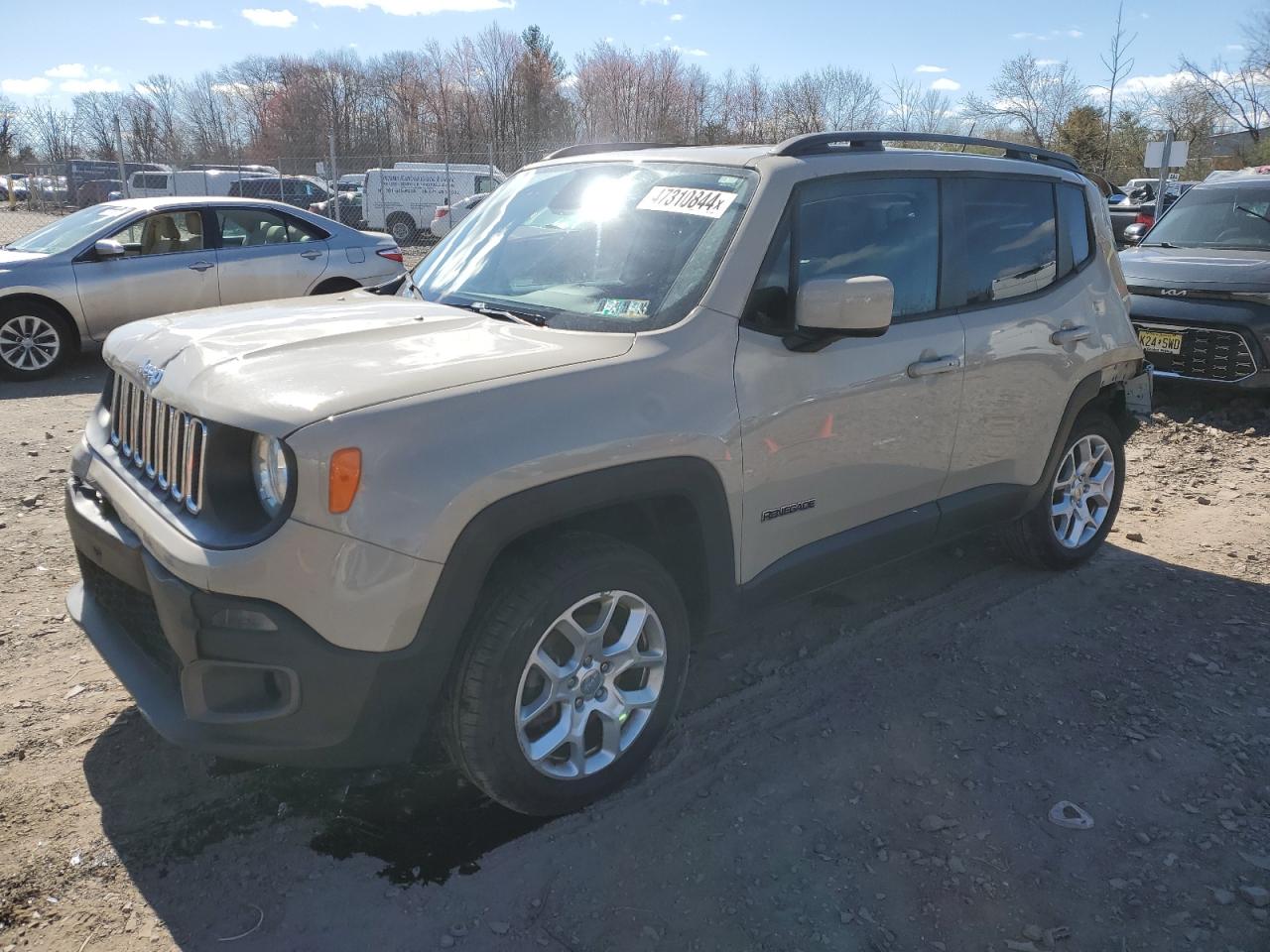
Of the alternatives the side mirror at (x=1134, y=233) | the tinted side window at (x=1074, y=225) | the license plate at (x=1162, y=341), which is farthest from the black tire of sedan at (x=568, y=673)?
the side mirror at (x=1134, y=233)

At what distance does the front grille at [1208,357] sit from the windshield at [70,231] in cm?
902

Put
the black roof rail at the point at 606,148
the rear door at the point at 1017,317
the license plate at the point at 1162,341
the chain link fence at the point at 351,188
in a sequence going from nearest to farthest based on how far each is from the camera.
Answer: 1. the rear door at the point at 1017,317
2. the black roof rail at the point at 606,148
3. the license plate at the point at 1162,341
4. the chain link fence at the point at 351,188

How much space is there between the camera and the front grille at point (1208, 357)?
7.44 metres

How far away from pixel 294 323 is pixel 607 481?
1.20 m

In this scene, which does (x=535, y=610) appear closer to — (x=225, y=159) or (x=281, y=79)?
(x=225, y=159)

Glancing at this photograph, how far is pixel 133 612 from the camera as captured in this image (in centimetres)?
283

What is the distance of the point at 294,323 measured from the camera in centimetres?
317

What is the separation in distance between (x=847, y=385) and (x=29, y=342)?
8.15m

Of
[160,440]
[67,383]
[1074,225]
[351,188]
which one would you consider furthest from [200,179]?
[160,440]

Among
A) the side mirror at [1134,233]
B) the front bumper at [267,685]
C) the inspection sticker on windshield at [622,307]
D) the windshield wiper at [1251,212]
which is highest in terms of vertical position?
the windshield wiper at [1251,212]

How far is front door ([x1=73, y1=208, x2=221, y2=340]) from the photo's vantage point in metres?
8.91

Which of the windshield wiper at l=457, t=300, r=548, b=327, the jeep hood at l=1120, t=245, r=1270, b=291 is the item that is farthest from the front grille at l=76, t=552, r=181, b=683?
the jeep hood at l=1120, t=245, r=1270, b=291

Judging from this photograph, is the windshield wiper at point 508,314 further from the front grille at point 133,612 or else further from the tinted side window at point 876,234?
the front grille at point 133,612

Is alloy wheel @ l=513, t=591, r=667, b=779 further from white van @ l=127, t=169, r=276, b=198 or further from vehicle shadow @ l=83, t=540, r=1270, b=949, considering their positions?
white van @ l=127, t=169, r=276, b=198
